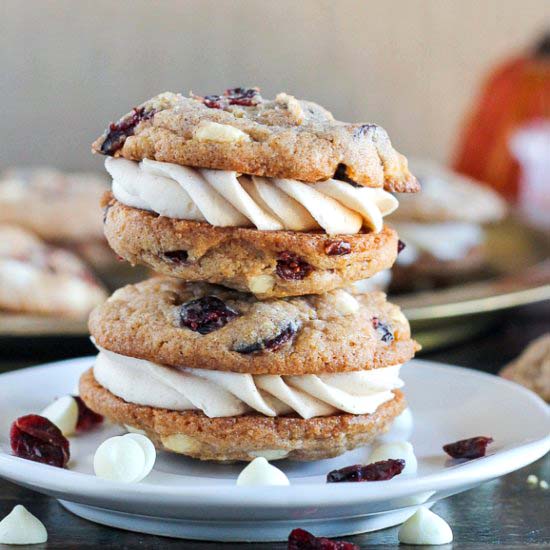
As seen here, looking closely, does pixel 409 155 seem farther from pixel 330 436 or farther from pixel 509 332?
pixel 330 436

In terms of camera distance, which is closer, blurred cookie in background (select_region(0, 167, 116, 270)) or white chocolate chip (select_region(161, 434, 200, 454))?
white chocolate chip (select_region(161, 434, 200, 454))

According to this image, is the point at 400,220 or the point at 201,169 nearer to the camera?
the point at 201,169

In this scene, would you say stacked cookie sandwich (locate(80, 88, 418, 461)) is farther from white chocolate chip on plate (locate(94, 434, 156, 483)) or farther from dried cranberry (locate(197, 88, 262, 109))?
white chocolate chip on plate (locate(94, 434, 156, 483))

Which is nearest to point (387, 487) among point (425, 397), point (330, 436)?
point (330, 436)

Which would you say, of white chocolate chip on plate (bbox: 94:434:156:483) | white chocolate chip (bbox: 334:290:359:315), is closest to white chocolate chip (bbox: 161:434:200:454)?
white chocolate chip on plate (bbox: 94:434:156:483)

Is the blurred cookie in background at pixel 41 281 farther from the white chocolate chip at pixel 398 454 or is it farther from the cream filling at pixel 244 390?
the white chocolate chip at pixel 398 454

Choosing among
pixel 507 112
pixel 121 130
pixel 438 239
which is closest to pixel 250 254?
pixel 121 130
